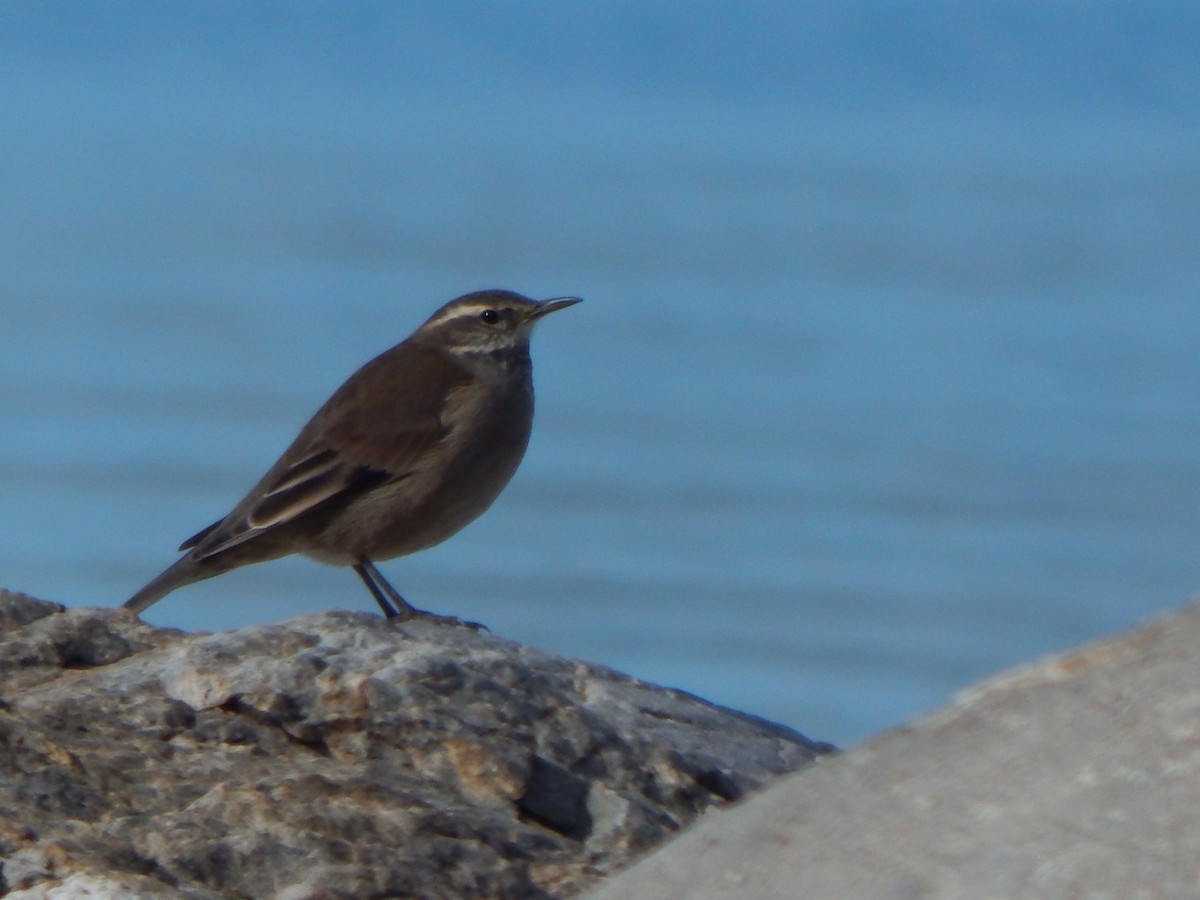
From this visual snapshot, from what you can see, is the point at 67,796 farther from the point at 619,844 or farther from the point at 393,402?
the point at 393,402

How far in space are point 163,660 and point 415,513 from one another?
3697mm

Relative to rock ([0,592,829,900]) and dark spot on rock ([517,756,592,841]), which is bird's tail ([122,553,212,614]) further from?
dark spot on rock ([517,756,592,841])

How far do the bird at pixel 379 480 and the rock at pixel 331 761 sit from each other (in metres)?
2.92

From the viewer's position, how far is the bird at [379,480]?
27.6ft

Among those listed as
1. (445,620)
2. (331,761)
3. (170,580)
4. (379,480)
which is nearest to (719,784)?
(331,761)

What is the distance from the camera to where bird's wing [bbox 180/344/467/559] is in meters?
8.38

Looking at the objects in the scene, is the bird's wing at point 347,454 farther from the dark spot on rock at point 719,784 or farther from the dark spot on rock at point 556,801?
the dark spot on rock at point 556,801

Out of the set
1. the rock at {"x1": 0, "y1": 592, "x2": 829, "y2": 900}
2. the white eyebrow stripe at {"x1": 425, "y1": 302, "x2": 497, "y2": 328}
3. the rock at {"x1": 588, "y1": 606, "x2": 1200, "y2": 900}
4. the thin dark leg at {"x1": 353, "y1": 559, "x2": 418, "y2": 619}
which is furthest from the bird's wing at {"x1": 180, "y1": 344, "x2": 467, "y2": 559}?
the rock at {"x1": 588, "y1": 606, "x2": 1200, "y2": 900}

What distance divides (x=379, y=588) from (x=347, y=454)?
0.59 metres

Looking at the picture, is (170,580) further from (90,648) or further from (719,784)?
(719,784)

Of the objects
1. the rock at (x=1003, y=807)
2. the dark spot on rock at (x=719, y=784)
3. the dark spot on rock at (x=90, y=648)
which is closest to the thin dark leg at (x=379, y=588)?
the dark spot on rock at (x=90, y=648)

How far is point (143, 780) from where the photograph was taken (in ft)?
13.4

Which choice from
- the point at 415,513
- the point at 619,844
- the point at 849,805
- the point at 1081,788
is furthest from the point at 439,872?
the point at 415,513

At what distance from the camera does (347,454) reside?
28.1 feet
